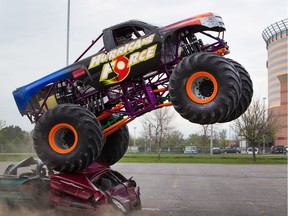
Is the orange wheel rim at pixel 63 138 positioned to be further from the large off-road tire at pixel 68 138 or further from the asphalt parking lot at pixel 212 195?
the asphalt parking lot at pixel 212 195

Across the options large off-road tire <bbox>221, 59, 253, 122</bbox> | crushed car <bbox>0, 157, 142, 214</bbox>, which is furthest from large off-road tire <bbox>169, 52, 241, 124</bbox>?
crushed car <bbox>0, 157, 142, 214</bbox>

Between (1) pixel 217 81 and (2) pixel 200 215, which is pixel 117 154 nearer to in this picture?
(2) pixel 200 215

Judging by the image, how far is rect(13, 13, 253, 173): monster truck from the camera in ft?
20.4

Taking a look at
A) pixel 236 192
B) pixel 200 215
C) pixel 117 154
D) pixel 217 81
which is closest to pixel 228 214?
pixel 200 215

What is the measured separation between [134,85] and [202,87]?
1.36 meters

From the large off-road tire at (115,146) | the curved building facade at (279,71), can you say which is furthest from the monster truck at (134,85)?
the curved building facade at (279,71)

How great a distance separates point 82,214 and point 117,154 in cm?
235

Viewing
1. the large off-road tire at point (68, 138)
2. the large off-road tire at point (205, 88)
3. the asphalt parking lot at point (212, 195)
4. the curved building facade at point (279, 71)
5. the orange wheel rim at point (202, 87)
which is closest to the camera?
the large off-road tire at point (205, 88)

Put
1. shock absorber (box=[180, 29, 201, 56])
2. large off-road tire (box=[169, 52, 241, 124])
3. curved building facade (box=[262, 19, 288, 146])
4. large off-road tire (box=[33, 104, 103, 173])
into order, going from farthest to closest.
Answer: curved building facade (box=[262, 19, 288, 146])
shock absorber (box=[180, 29, 201, 56])
large off-road tire (box=[33, 104, 103, 173])
large off-road tire (box=[169, 52, 241, 124])

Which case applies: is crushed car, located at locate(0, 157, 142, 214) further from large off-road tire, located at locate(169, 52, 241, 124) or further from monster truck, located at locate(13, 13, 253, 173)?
large off-road tire, located at locate(169, 52, 241, 124)

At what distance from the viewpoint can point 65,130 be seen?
7.16 m

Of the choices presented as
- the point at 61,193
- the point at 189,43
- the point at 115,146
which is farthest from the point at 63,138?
the point at 189,43

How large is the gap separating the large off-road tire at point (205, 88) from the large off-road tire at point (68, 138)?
1590 millimetres

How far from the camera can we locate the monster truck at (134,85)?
20.4 feet
